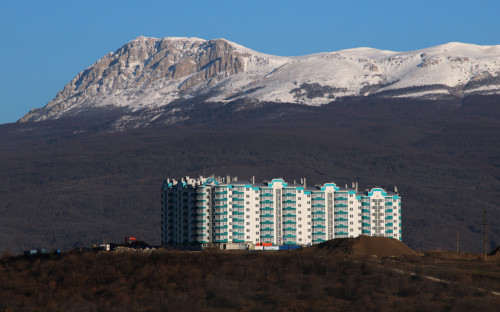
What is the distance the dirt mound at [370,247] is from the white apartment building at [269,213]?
121 ft

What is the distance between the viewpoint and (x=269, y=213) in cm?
16312

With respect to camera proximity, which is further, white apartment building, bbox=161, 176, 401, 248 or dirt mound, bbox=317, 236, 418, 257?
white apartment building, bbox=161, 176, 401, 248

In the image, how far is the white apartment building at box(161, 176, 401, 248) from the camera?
159 metres

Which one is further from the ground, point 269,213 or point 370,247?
point 269,213

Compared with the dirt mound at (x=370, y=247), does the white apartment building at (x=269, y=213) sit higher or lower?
higher

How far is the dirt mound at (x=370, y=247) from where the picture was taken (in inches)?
4660

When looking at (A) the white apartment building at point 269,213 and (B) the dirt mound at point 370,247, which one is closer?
(B) the dirt mound at point 370,247

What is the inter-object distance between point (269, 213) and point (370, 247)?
44.6m

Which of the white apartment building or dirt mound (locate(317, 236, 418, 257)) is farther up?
the white apartment building

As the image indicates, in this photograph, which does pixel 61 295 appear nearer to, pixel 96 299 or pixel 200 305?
pixel 96 299

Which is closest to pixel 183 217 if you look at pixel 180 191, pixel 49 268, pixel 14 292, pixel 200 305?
pixel 180 191

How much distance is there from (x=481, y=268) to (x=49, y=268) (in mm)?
45799

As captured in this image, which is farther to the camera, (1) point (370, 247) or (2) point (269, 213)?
(2) point (269, 213)

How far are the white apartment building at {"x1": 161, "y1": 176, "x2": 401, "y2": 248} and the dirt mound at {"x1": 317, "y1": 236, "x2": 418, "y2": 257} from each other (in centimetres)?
3685
